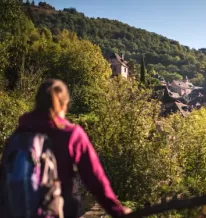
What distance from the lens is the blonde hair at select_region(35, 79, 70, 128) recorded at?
2.27 metres

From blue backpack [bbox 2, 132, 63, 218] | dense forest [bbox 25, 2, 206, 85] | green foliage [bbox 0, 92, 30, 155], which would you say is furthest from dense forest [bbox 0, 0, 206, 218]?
dense forest [bbox 25, 2, 206, 85]

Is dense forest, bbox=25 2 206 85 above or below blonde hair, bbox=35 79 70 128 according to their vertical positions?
above

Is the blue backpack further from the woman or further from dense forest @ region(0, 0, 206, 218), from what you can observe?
dense forest @ region(0, 0, 206, 218)

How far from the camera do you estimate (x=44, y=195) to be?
6.97ft

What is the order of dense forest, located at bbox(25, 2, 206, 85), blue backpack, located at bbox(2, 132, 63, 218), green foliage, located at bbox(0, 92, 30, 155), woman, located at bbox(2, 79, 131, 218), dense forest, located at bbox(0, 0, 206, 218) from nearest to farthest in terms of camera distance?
blue backpack, located at bbox(2, 132, 63, 218), woman, located at bbox(2, 79, 131, 218), dense forest, located at bbox(0, 0, 206, 218), green foliage, located at bbox(0, 92, 30, 155), dense forest, located at bbox(25, 2, 206, 85)

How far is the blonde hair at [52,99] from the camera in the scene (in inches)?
89.5

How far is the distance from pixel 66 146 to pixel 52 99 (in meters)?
0.33

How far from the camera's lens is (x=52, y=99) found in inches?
89.8

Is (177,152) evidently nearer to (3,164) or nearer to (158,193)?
(158,193)

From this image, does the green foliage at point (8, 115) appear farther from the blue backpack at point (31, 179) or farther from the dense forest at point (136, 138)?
the blue backpack at point (31, 179)

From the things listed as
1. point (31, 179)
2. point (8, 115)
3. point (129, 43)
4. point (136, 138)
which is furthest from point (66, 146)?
point (129, 43)

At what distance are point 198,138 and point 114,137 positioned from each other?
6915 millimetres

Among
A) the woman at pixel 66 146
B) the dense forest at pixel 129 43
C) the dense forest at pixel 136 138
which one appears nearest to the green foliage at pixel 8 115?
the dense forest at pixel 136 138

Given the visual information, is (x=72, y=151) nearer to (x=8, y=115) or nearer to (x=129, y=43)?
(x=8, y=115)
